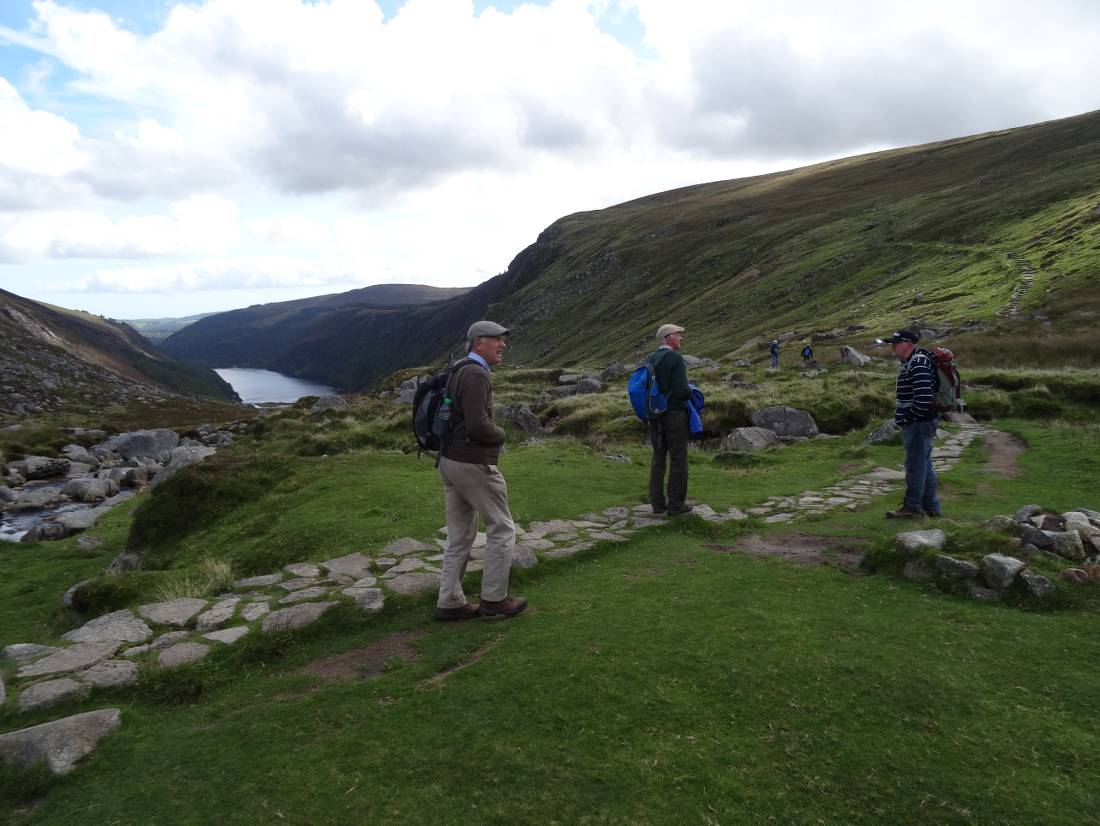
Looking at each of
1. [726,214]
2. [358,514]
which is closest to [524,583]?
[358,514]

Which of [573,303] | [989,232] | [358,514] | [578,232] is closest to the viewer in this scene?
[358,514]

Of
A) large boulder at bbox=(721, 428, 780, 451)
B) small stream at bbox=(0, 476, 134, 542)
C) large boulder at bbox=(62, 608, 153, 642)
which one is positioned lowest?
small stream at bbox=(0, 476, 134, 542)

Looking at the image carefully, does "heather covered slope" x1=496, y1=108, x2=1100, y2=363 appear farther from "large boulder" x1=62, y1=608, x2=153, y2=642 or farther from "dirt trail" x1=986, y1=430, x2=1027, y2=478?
"large boulder" x1=62, y1=608, x2=153, y2=642

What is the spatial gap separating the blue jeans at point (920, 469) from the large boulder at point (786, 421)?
38.3 ft

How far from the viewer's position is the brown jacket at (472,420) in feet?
23.4

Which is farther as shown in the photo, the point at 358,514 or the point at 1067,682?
the point at 358,514

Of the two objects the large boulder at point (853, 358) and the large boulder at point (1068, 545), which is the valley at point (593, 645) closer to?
the large boulder at point (1068, 545)

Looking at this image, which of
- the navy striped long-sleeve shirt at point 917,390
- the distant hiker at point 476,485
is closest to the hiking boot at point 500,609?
the distant hiker at point 476,485

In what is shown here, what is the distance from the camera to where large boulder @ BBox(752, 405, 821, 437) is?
2252 centimetres

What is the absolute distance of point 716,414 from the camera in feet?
82.2

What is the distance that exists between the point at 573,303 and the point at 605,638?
5207 inches

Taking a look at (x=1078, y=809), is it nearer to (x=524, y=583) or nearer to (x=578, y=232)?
(x=524, y=583)

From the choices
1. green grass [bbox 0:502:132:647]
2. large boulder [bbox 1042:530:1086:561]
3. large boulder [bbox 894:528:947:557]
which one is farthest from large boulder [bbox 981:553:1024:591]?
green grass [bbox 0:502:132:647]

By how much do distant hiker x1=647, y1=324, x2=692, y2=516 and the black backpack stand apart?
4.91 m
